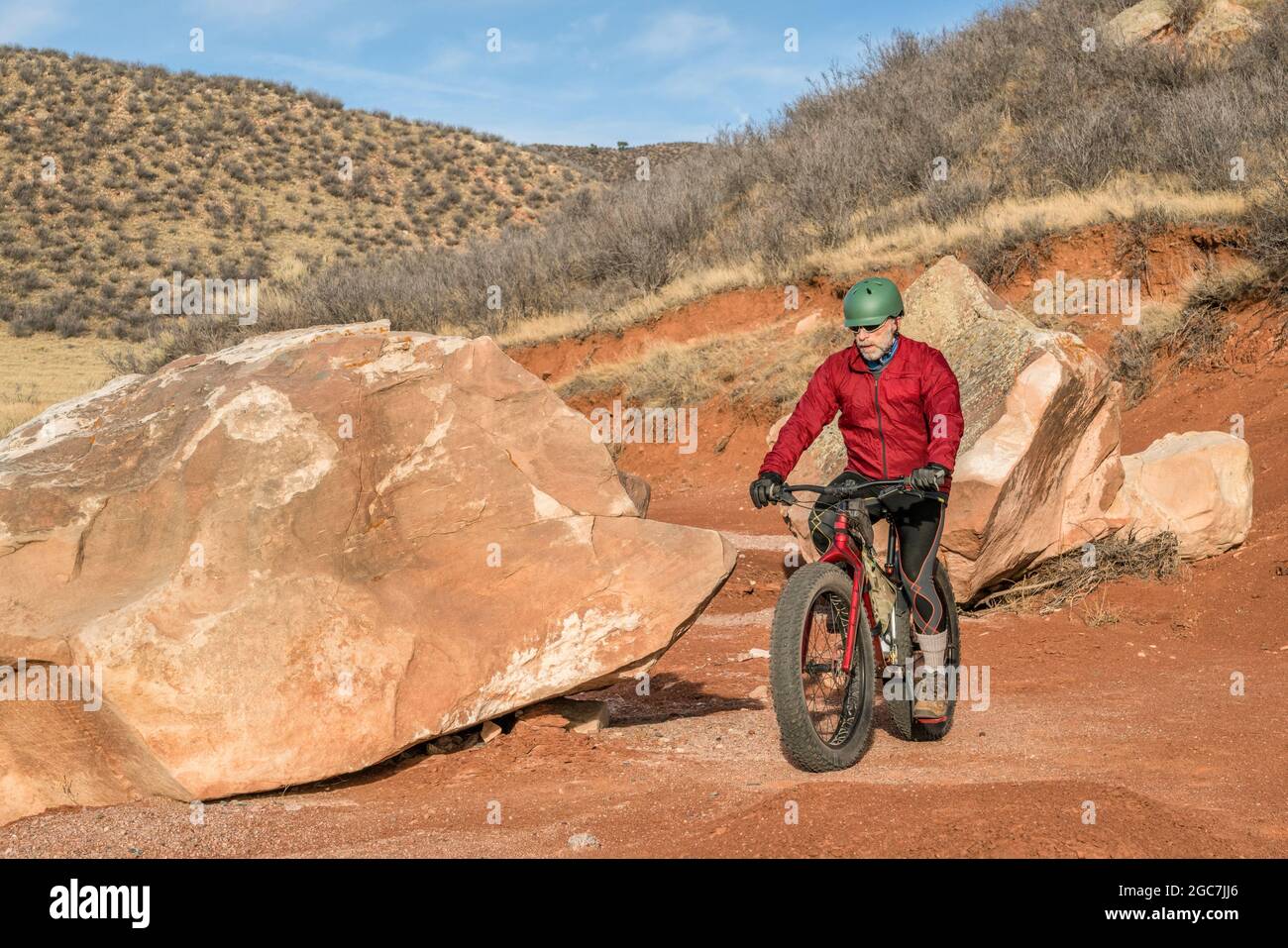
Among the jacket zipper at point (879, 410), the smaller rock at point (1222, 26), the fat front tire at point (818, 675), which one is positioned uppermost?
the smaller rock at point (1222, 26)

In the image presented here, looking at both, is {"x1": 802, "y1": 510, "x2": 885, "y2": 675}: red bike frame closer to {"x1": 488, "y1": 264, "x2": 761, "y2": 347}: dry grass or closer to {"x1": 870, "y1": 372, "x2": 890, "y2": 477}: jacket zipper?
{"x1": 870, "y1": 372, "x2": 890, "y2": 477}: jacket zipper

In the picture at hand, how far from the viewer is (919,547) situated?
5434mm

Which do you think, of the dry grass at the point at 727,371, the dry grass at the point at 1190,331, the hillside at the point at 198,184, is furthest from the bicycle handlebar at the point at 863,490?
the hillside at the point at 198,184

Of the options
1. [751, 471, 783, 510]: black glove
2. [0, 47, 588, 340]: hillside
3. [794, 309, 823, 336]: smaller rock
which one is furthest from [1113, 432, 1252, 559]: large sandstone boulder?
[0, 47, 588, 340]: hillside

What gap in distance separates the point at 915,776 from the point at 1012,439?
397 cm

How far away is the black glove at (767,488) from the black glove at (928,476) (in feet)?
1.84

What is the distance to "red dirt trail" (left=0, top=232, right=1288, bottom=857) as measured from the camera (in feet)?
12.7

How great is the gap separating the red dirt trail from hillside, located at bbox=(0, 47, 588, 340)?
1269 inches

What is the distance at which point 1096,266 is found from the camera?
15.9 m

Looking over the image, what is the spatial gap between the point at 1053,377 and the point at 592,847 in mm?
5784

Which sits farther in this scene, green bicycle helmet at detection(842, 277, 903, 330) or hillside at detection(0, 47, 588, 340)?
hillside at detection(0, 47, 588, 340)

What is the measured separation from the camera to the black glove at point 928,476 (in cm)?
485

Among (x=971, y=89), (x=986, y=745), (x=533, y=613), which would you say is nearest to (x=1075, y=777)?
(x=986, y=745)

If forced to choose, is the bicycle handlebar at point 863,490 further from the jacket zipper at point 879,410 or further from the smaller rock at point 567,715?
the smaller rock at point 567,715
